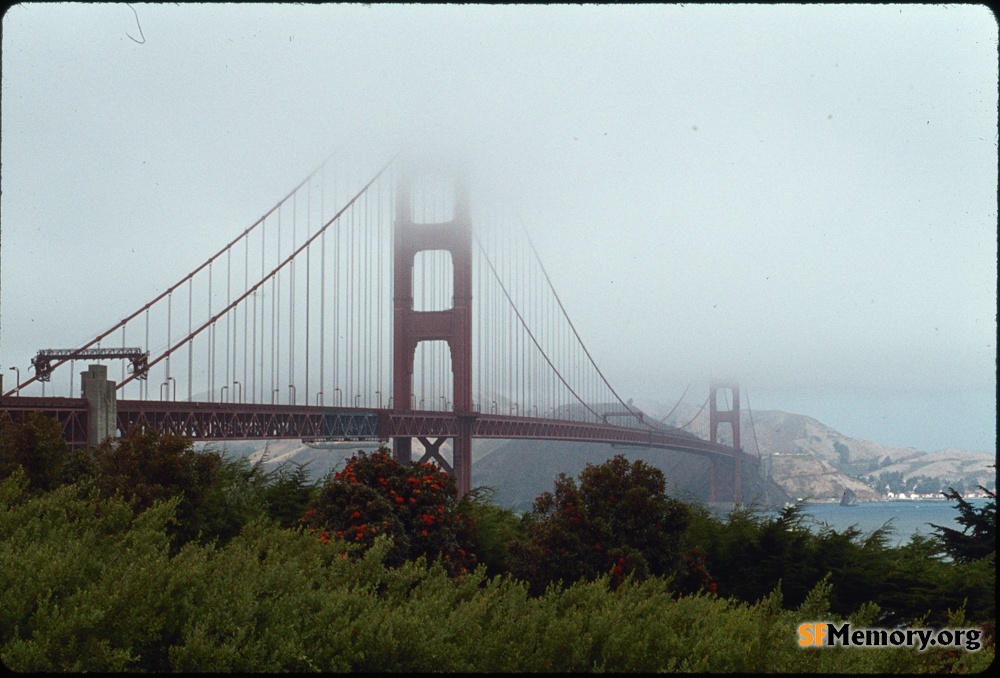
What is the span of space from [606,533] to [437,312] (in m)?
46.8

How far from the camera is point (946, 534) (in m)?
16.2

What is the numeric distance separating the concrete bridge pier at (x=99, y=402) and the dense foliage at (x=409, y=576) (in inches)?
513

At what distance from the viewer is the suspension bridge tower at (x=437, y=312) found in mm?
58031

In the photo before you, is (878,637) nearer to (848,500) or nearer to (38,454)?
(38,454)

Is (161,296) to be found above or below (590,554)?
above

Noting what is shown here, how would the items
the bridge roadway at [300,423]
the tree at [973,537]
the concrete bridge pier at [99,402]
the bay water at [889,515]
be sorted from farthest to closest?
the bay water at [889,515] → the concrete bridge pier at [99,402] → the bridge roadway at [300,423] → the tree at [973,537]

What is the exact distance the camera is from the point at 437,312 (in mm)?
59875

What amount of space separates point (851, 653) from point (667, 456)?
414 ft

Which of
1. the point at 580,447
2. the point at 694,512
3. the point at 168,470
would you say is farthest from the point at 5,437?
the point at 580,447

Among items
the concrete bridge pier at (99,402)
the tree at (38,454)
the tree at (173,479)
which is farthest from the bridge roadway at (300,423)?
the tree at (173,479)

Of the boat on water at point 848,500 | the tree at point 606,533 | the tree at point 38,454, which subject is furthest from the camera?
the boat on water at point 848,500

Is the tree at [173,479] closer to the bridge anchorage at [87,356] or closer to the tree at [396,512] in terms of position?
the tree at [396,512]

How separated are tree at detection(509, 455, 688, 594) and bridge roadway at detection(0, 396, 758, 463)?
8668 mm

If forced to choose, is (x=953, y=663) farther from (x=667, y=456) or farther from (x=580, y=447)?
(x=580, y=447)
